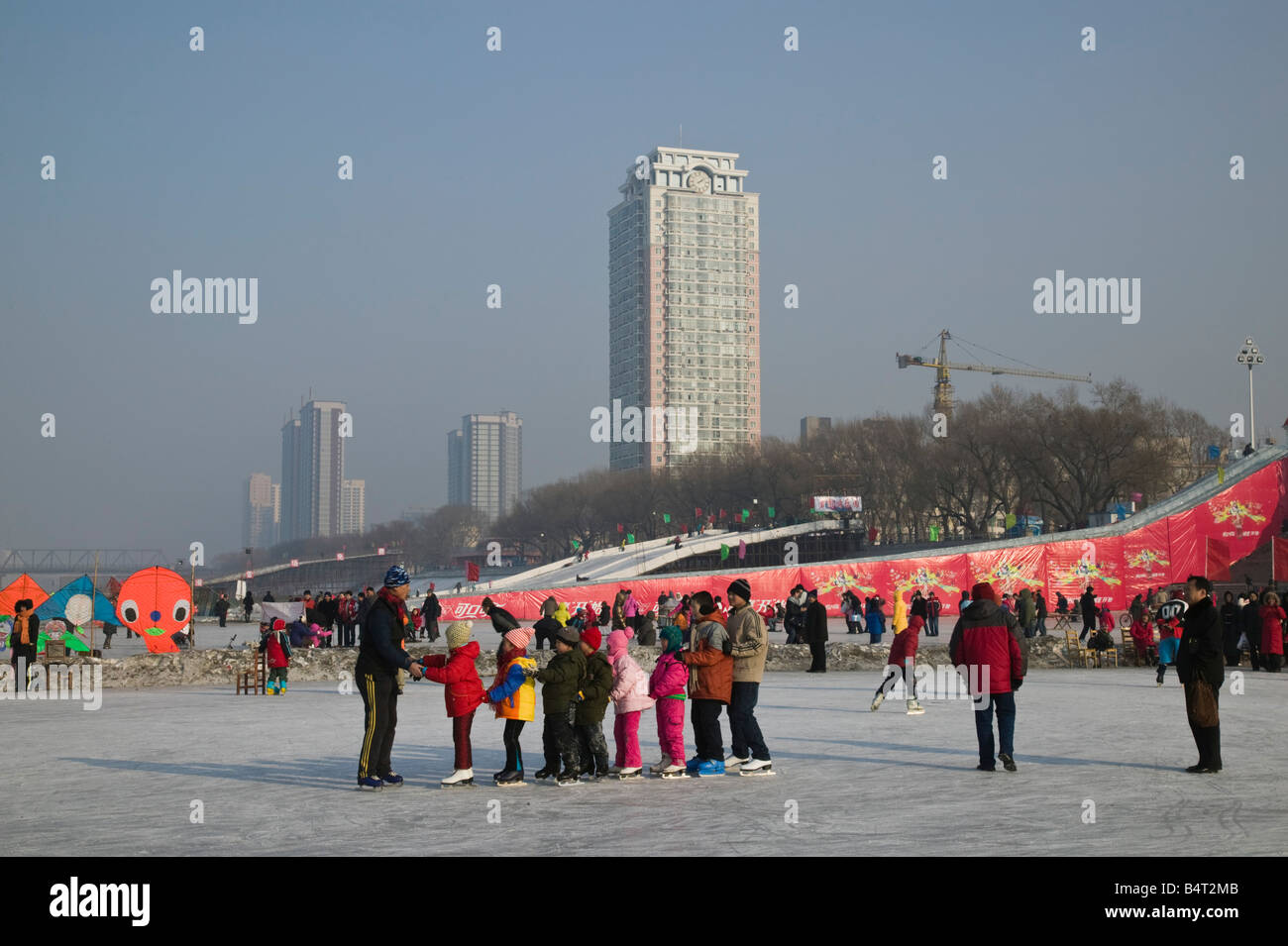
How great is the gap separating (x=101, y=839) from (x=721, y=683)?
16.3 ft

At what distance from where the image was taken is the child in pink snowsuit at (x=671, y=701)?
415 inches

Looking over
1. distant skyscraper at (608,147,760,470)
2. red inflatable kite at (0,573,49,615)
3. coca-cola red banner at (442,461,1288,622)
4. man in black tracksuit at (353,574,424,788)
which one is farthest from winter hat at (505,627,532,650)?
distant skyscraper at (608,147,760,470)

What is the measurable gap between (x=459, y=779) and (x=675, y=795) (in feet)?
6.10

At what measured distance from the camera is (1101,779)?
10.2 m

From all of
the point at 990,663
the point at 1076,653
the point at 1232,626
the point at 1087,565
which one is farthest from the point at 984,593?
the point at 1087,565

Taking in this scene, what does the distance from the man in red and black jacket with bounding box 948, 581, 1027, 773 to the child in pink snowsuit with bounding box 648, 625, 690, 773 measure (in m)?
2.43

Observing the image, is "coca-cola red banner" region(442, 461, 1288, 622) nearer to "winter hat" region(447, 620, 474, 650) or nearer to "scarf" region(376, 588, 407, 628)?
"winter hat" region(447, 620, 474, 650)

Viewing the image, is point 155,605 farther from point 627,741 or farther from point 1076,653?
point 1076,653

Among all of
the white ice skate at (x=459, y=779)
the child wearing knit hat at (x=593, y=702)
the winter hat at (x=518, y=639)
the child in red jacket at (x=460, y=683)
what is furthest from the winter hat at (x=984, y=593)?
the white ice skate at (x=459, y=779)

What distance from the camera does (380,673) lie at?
31.7 feet

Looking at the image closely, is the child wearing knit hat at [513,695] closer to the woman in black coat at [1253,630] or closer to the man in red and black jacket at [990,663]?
the man in red and black jacket at [990,663]

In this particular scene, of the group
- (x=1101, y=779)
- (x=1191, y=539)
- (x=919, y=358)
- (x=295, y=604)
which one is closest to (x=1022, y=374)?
(x=919, y=358)

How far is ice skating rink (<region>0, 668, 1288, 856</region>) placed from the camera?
761 centimetres
